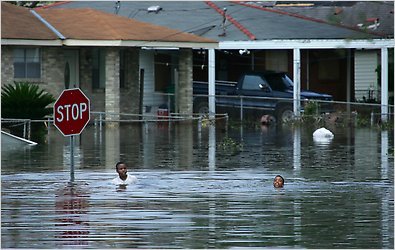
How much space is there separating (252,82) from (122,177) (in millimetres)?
23957

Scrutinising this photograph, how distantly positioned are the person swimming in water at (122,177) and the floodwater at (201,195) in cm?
19

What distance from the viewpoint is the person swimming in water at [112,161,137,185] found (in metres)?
21.1

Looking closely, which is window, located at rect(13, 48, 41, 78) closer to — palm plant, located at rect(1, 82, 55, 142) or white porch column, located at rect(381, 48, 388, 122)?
palm plant, located at rect(1, 82, 55, 142)

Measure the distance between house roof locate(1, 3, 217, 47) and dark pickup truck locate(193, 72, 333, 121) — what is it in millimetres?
2753

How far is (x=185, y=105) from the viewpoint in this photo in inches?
1752

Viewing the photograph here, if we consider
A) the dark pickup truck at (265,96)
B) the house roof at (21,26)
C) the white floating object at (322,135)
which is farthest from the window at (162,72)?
the white floating object at (322,135)

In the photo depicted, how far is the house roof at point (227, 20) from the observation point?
4556 cm

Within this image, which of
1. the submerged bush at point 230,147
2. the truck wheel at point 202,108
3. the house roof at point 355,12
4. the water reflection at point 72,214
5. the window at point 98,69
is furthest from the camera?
the house roof at point 355,12

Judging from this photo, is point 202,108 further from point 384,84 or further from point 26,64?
point 26,64

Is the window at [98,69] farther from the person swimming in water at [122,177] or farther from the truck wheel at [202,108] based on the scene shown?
the person swimming in water at [122,177]

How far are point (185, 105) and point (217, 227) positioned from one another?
2912cm

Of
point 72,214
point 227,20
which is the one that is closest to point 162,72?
point 227,20

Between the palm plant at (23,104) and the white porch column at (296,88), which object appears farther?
the white porch column at (296,88)

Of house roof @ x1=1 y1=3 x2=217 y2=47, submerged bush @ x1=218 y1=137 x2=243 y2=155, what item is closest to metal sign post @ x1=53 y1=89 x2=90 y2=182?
submerged bush @ x1=218 y1=137 x2=243 y2=155
